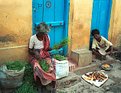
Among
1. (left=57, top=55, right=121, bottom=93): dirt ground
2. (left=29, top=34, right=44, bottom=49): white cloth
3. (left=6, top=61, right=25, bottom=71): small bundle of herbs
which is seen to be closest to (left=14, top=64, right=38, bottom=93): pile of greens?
(left=6, top=61, right=25, bottom=71): small bundle of herbs

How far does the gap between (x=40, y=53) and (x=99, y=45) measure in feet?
8.13

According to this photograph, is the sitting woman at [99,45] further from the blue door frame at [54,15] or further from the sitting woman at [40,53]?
the sitting woman at [40,53]

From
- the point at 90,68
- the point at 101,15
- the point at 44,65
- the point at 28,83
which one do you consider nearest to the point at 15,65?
the point at 28,83

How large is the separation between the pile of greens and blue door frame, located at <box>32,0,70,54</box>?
109 cm

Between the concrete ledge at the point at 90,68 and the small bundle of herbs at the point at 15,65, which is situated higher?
the small bundle of herbs at the point at 15,65

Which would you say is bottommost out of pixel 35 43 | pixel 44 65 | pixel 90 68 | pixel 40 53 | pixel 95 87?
pixel 95 87

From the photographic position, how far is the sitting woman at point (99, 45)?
26.0ft

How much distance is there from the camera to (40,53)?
6.30 m

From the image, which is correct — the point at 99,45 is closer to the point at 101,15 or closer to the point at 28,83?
the point at 101,15

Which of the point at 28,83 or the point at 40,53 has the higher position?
the point at 40,53

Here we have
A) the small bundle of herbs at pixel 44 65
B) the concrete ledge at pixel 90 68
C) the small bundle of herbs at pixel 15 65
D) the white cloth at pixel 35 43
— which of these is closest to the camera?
the small bundle of herbs at pixel 15 65

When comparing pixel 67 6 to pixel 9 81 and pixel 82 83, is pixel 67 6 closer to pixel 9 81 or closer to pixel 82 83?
pixel 82 83

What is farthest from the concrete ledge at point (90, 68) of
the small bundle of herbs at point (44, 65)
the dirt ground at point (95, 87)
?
the small bundle of herbs at point (44, 65)

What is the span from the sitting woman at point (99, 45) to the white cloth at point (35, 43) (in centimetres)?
227
